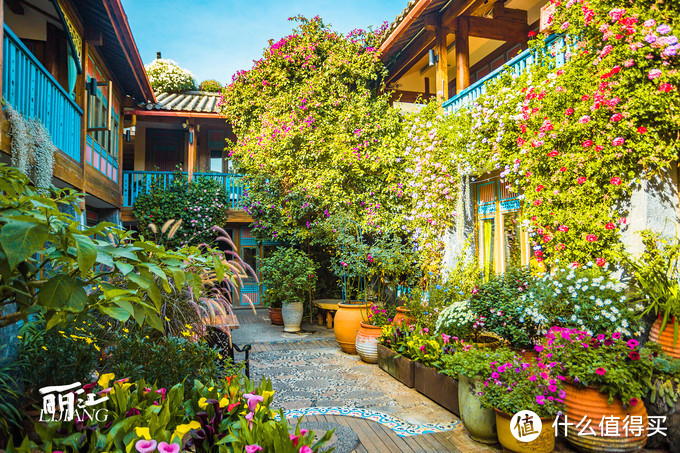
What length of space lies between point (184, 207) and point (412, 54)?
6.74 metres

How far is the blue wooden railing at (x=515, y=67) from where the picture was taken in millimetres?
5531

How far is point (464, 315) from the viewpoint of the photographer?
17.0ft

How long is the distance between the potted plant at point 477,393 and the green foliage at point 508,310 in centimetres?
67

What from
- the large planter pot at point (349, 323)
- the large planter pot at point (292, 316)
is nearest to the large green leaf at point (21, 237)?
the large planter pot at point (349, 323)

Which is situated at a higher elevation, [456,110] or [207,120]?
[207,120]

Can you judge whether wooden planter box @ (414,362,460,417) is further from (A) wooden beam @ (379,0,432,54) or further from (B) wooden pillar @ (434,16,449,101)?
(A) wooden beam @ (379,0,432,54)

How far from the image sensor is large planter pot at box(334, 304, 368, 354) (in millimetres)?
7129

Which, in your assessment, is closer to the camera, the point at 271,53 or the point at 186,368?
the point at 186,368

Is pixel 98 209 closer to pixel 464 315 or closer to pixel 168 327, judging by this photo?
pixel 168 327

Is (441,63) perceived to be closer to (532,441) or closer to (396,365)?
(396,365)

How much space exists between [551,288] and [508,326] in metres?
0.65

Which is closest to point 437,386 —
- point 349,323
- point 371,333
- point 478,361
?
point 478,361

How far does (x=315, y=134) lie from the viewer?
9.51 metres

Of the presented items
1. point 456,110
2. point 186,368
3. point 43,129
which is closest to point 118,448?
point 186,368
